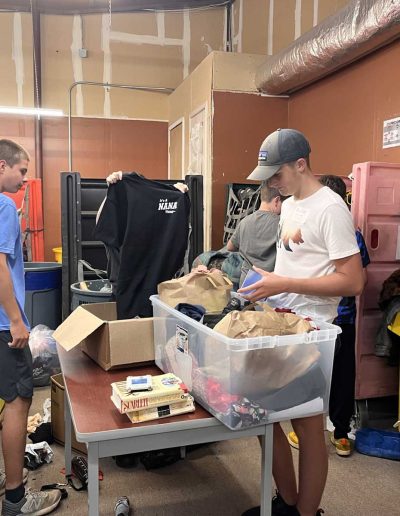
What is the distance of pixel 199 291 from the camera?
1.86m

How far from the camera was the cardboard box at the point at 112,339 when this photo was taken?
1764mm

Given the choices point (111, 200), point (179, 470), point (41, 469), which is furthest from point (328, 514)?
point (111, 200)

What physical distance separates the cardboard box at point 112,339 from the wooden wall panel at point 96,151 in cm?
469

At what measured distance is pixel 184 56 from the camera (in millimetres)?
6516

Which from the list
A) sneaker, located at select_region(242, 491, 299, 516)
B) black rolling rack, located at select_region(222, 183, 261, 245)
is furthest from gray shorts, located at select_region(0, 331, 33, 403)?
black rolling rack, located at select_region(222, 183, 261, 245)

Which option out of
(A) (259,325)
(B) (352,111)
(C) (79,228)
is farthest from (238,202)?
(A) (259,325)

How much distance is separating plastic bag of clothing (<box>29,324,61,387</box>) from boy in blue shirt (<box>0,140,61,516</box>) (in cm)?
153

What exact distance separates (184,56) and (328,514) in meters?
5.88

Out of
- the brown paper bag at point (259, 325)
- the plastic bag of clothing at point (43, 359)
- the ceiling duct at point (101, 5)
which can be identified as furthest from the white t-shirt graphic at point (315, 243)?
the ceiling duct at point (101, 5)

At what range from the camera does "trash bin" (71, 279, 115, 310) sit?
329 cm

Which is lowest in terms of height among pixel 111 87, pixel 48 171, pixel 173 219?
pixel 173 219

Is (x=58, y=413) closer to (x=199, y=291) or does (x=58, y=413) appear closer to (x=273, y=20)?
(x=199, y=291)

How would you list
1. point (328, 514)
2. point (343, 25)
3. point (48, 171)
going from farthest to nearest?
point (48, 171) < point (343, 25) < point (328, 514)

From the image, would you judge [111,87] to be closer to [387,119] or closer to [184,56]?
[184,56]
